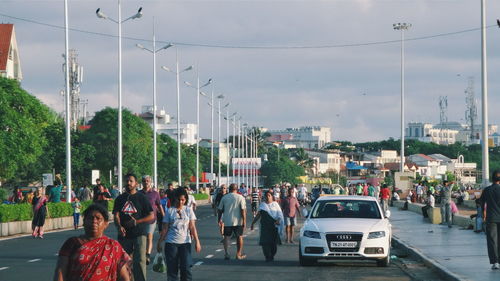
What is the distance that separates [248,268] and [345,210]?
9.85ft

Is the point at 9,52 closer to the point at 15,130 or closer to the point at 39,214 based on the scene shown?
the point at 15,130

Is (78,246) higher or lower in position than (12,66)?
lower

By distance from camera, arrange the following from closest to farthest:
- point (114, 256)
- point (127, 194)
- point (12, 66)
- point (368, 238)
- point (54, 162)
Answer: point (114, 256) → point (127, 194) → point (368, 238) → point (54, 162) → point (12, 66)

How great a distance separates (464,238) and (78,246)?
23.6 metres

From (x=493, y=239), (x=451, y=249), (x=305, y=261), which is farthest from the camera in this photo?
(x=451, y=249)

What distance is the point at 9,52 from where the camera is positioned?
103125mm

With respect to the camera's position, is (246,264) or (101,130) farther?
(101,130)

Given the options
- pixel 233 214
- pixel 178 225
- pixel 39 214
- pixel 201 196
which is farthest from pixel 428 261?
pixel 201 196

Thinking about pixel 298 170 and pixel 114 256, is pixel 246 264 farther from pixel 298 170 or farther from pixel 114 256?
pixel 298 170

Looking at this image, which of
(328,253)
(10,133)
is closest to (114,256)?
(328,253)

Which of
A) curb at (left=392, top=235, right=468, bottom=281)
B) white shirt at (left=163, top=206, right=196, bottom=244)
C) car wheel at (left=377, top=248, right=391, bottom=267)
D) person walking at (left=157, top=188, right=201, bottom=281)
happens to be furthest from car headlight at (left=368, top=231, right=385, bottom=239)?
white shirt at (left=163, top=206, right=196, bottom=244)

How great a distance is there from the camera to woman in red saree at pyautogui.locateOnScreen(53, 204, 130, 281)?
8.03 m

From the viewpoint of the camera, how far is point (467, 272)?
18.6 meters

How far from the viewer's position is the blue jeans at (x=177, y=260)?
15258mm
